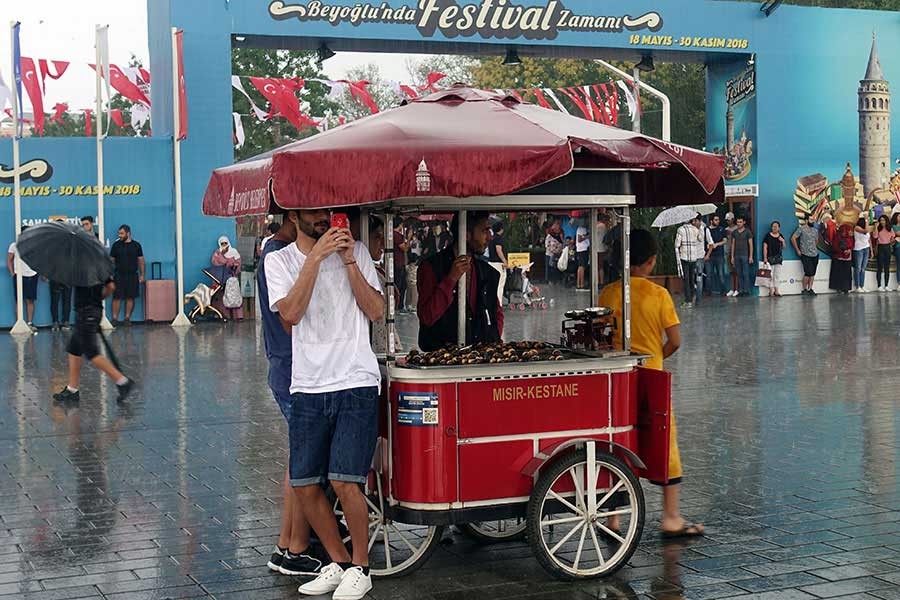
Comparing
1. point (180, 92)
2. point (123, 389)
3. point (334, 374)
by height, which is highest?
point (180, 92)

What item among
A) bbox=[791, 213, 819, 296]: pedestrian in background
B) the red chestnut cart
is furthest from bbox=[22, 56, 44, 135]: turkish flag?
the red chestnut cart

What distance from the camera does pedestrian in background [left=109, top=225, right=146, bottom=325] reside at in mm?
20609

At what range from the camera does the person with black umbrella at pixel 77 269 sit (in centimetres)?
1122

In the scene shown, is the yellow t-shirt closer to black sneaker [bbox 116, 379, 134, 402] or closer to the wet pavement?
the wet pavement

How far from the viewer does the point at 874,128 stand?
26.7m

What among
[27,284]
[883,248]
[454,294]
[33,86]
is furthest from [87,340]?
[883,248]

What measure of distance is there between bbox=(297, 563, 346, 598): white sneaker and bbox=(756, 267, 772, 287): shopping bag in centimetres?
2164

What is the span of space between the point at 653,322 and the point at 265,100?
4089 cm

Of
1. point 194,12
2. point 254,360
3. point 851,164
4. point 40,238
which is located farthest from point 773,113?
point 40,238

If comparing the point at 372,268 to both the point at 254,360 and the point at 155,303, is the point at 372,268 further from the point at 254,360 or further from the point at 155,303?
→ the point at 155,303

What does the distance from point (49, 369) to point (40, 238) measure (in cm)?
395

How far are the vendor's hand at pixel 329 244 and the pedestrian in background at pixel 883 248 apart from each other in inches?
929

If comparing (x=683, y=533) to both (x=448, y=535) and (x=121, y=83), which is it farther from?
(x=121, y=83)

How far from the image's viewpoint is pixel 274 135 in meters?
44.5
